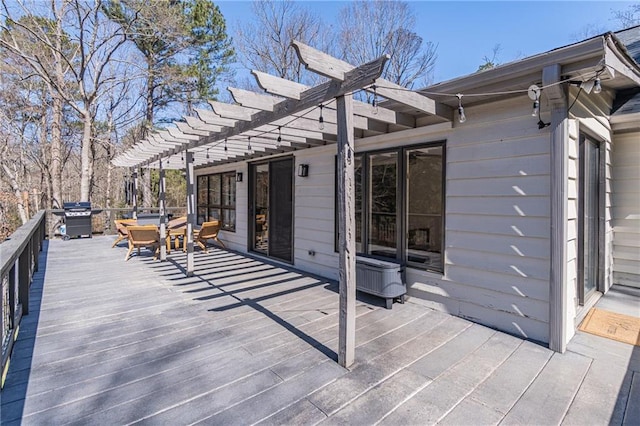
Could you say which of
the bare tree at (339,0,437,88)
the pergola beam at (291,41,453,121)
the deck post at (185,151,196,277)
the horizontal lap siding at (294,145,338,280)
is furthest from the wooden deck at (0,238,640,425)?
the bare tree at (339,0,437,88)

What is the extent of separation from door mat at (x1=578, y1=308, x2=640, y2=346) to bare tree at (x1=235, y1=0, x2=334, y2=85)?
451 inches

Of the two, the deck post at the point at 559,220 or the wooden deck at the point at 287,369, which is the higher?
the deck post at the point at 559,220

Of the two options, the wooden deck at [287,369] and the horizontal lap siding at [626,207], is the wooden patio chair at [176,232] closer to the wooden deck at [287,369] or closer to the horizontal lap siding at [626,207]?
the wooden deck at [287,369]

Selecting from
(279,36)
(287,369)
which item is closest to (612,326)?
(287,369)

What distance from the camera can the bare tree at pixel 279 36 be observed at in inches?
489

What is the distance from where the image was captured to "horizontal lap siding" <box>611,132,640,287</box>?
425cm

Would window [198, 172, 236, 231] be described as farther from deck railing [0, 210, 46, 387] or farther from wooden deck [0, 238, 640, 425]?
deck railing [0, 210, 46, 387]

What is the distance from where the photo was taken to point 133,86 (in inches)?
508

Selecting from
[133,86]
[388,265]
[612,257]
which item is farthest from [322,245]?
[133,86]

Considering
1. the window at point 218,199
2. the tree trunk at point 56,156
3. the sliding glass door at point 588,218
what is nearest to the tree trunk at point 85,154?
the tree trunk at point 56,156

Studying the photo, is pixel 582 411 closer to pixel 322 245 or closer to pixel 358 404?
pixel 358 404

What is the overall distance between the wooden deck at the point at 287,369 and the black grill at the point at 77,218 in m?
5.95

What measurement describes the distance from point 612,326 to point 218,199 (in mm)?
7725

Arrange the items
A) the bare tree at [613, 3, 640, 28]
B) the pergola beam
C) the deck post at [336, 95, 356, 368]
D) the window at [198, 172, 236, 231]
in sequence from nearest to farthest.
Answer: the pergola beam < the deck post at [336, 95, 356, 368] < the window at [198, 172, 236, 231] < the bare tree at [613, 3, 640, 28]
